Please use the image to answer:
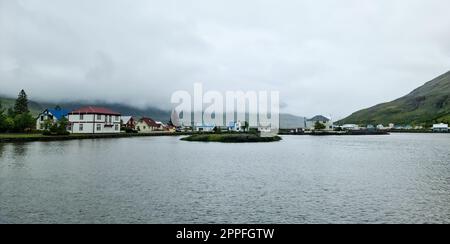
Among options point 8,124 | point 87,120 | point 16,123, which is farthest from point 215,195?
point 87,120

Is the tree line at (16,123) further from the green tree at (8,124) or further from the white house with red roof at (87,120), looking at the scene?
the white house with red roof at (87,120)

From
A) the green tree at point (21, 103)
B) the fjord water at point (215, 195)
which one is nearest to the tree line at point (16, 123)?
the green tree at point (21, 103)

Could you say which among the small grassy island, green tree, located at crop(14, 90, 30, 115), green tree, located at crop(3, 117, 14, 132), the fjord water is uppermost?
green tree, located at crop(14, 90, 30, 115)

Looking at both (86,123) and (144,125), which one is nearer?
(86,123)

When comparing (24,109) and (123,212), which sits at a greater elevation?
(24,109)

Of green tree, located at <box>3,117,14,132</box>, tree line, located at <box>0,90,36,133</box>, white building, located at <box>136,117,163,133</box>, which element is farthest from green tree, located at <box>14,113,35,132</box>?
white building, located at <box>136,117,163,133</box>

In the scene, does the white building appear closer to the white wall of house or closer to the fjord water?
the white wall of house

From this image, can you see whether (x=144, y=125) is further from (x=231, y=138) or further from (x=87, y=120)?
(x=231, y=138)

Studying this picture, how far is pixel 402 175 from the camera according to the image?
3766 centimetres
